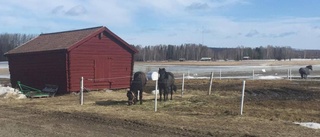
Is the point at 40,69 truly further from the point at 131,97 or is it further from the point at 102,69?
the point at 131,97

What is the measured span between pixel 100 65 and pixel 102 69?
313 millimetres

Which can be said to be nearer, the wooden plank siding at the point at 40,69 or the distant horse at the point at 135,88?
the distant horse at the point at 135,88

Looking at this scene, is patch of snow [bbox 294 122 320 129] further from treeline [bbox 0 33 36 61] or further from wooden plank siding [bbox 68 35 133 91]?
treeline [bbox 0 33 36 61]

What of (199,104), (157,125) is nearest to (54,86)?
(199,104)

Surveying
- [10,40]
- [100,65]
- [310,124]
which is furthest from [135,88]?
[10,40]

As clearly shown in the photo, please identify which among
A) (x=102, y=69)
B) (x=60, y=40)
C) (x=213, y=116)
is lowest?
(x=213, y=116)

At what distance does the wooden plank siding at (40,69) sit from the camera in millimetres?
24812

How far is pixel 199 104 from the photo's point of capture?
17.8 meters

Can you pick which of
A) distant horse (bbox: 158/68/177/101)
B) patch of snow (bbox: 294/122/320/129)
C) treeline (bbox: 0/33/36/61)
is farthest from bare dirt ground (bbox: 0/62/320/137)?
treeline (bbox: 0/33/36/61)

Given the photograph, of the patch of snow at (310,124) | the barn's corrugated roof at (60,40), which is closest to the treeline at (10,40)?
the barn's corrugated roof at (60,40)

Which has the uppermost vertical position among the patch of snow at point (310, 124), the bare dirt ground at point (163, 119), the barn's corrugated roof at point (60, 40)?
the barn's corrugated roof at point (60, 40)

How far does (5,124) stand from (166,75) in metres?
9.49

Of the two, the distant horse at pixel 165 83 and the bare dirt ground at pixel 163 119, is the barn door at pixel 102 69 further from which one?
the bare dirt ground at pixel 163 119

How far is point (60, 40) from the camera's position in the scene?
26.9 meters
